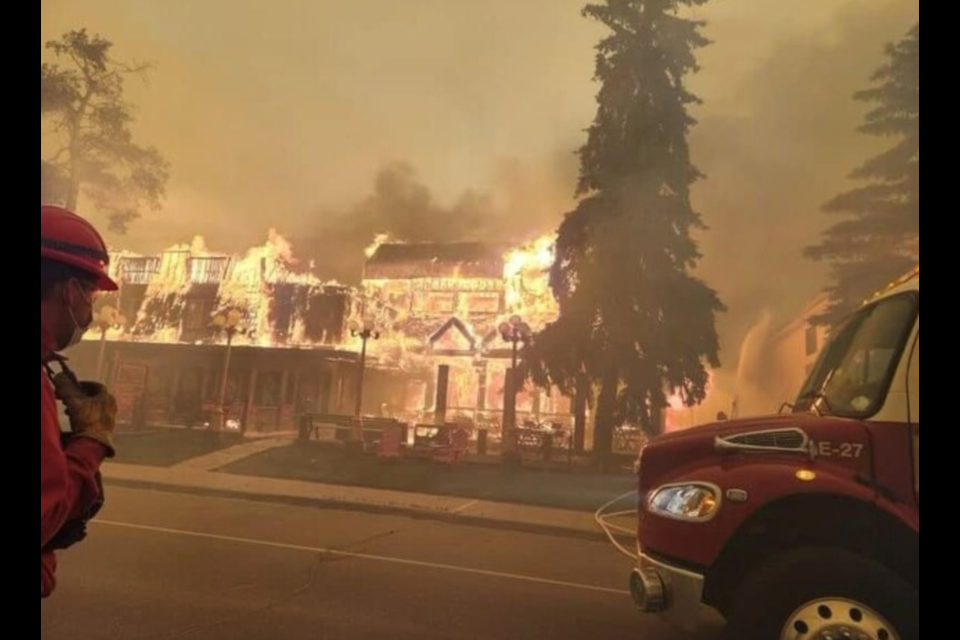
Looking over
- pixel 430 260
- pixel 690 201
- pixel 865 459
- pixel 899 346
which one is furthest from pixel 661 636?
pixel 430 260

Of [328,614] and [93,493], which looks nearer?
[93,493]

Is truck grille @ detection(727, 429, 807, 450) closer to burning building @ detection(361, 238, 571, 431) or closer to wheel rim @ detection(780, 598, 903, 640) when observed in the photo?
wheel rim @ detection(780, 598, 903, 640)

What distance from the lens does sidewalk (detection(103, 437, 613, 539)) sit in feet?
Answer: 22.6

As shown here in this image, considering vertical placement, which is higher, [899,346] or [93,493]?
[899,346]

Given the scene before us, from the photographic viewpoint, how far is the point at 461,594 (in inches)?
161

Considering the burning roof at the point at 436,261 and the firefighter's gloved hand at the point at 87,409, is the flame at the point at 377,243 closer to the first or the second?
the burning roof at the point at 436,261

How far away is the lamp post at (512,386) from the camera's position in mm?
8000

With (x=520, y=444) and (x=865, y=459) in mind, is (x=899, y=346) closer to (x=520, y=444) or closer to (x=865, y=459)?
(x=865, y=459)

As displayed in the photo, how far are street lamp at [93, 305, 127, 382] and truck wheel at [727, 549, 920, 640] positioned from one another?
791 cm

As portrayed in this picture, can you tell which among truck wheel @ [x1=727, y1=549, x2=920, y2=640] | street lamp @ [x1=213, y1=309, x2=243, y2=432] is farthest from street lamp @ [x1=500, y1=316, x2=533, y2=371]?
truck wheel @ [x1=727, y1=549, x2=920, y2=640]

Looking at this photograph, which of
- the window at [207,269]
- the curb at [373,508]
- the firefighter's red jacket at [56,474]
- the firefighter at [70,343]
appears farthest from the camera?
the window at [207,269]

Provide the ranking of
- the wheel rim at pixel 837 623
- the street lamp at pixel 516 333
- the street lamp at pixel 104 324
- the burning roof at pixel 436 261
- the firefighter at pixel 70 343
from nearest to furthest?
1. the firefighter at pixel 70 343
2. the wheel rim at pixel 837 623
3. the street lamp at pixel 104 324
4. the burning roof at pixel 436 261
5. the street lamp at pixel 516 333

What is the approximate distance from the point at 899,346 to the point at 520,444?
19.9ft

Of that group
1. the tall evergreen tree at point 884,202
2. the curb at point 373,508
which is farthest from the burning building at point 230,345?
the tall evergreen tree at point 884,202
